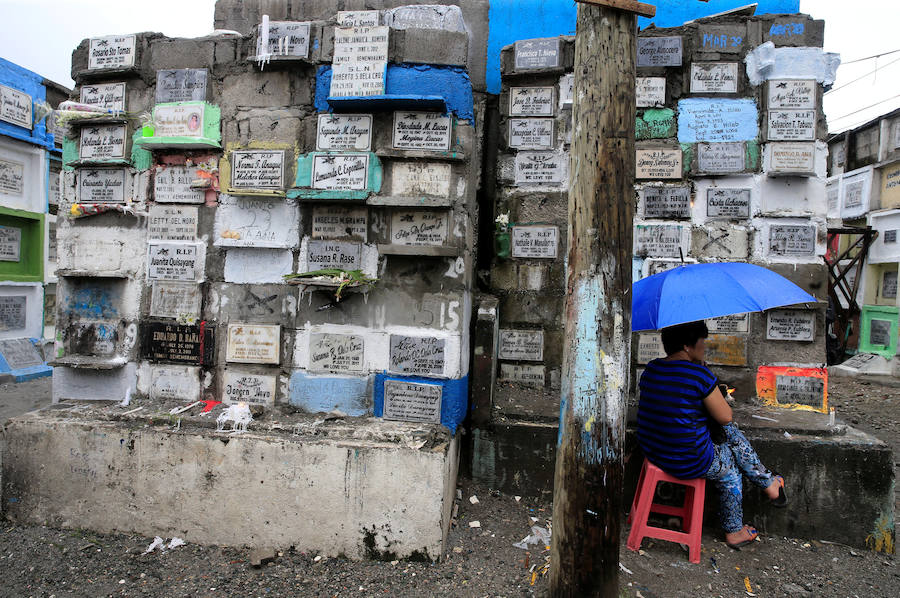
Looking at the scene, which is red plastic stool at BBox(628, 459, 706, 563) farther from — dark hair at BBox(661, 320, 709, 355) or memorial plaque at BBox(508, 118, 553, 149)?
memorial plaque at BBox(508, 118, 553, 149)

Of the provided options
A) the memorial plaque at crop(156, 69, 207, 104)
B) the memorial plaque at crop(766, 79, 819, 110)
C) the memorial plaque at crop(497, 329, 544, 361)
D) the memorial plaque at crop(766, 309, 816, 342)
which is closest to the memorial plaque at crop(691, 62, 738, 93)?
the memorial plaque at crop(766, 79, 819, 110)

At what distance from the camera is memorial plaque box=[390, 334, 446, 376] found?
356cm

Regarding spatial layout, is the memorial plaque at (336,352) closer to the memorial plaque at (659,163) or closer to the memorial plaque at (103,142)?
the memorial plaque at (103,142)

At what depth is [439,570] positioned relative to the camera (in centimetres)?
305

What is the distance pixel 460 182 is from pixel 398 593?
8.13 feet

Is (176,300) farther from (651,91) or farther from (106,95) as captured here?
(651,91)

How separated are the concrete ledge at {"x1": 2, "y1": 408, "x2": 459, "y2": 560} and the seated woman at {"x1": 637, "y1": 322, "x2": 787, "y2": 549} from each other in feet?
4.16

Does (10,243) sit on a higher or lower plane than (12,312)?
higher

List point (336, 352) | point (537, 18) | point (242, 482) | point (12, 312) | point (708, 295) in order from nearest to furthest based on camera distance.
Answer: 1. point (708, 295)
2. point (242, 482)
3. point (336, 352)
4. point (537, 18)
5. point (12, 312)

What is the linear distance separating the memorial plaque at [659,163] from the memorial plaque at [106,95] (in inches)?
161

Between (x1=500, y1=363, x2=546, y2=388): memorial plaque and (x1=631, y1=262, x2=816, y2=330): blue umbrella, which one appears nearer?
(x1=631, y1=262, x2=816, y2=330): blue umbrella

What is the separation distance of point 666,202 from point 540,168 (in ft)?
3.62

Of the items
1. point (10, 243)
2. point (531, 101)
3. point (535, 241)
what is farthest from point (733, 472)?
point (10, 243)

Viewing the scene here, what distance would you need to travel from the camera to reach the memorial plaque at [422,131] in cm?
353
